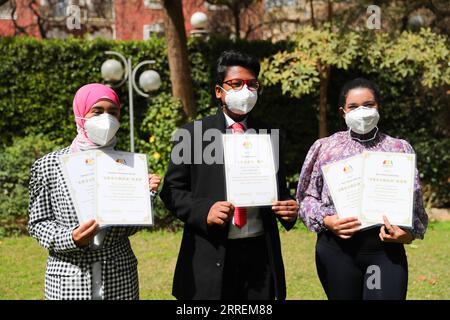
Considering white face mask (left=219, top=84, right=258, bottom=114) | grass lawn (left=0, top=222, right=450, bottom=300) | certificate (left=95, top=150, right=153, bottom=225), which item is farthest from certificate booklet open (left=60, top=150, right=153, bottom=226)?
grass lawn (left=0, top=222, right=450, bottom=300)

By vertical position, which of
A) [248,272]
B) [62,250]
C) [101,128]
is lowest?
[248,272]

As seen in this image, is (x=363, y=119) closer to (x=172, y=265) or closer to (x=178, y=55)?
(x=172, y=265)

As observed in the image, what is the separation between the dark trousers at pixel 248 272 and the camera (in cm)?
296

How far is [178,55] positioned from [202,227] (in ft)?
23.7

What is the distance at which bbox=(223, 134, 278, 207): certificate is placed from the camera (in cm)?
278

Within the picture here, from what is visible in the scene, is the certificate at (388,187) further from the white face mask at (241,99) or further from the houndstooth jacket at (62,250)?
the houndstooth jacket at (62,250)

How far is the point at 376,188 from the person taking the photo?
279 cm

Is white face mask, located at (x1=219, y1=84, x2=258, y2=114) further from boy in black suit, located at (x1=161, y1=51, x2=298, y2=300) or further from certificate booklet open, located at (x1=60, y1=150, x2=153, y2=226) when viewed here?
certificate booklet open, located at (x1=60, y1=150, x2=153, y2=226)

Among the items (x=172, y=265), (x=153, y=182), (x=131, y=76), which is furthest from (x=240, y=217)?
(x=131, y=76)

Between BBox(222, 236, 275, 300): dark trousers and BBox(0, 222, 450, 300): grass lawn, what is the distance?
2.64 metres

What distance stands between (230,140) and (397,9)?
12537mm

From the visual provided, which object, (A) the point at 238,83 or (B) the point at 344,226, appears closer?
(B) the point at 344,226

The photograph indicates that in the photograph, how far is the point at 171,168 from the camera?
301 cm

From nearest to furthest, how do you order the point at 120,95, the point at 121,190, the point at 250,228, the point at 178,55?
the point at 121,190 < the point at 250,228 < the point at 178,55 < the point at 120,95
